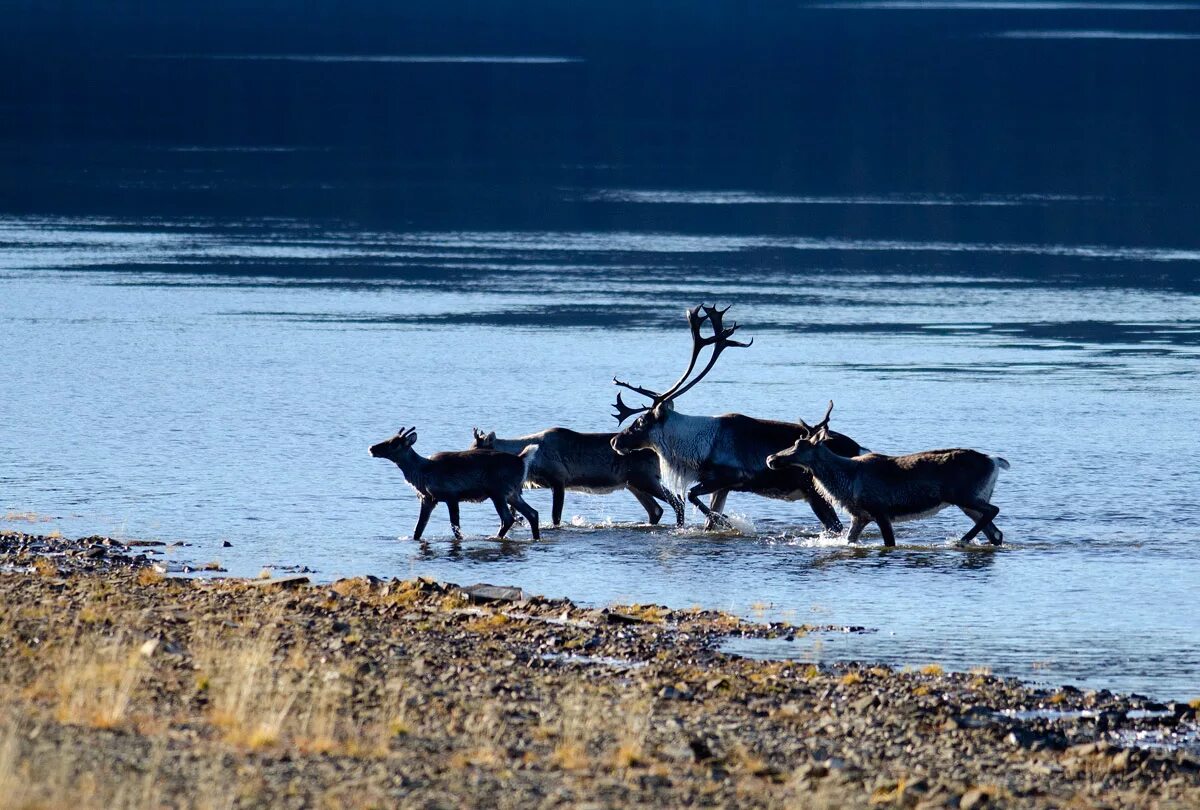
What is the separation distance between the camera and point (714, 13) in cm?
16100

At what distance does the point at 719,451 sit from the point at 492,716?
8.85m

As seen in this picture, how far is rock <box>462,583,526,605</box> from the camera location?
15.3 meters

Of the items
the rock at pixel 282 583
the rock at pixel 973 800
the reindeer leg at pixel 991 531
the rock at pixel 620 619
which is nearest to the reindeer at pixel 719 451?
the reindeer leg at pixel 991 531

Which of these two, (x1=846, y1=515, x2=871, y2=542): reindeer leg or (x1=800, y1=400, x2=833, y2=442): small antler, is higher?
(x1=800, y1=400, x2=833, y2=442): small antler

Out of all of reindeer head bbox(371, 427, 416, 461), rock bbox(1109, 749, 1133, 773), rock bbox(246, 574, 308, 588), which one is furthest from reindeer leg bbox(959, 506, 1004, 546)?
rock bbox(1109, 749, 1133, 773)

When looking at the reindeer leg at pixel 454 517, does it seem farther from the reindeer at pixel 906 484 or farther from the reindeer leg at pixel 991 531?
the reindeer leg at pixel 991 531

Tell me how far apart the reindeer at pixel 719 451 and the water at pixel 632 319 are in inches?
15.2

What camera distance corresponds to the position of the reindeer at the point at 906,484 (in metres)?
18.3

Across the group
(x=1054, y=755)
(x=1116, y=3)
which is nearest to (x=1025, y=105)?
(x=1116, y=3)

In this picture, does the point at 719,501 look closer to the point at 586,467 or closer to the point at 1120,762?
Answer: the point at 586,467

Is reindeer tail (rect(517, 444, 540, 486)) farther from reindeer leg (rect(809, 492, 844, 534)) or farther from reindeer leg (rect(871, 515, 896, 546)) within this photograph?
reindeer leg (rect(871, 515, 896, 546))

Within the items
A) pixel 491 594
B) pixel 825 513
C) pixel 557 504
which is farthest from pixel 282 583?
pixel 825 513

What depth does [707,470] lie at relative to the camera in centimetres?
1992

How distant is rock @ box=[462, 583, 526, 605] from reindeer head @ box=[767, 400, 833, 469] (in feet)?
12.8
